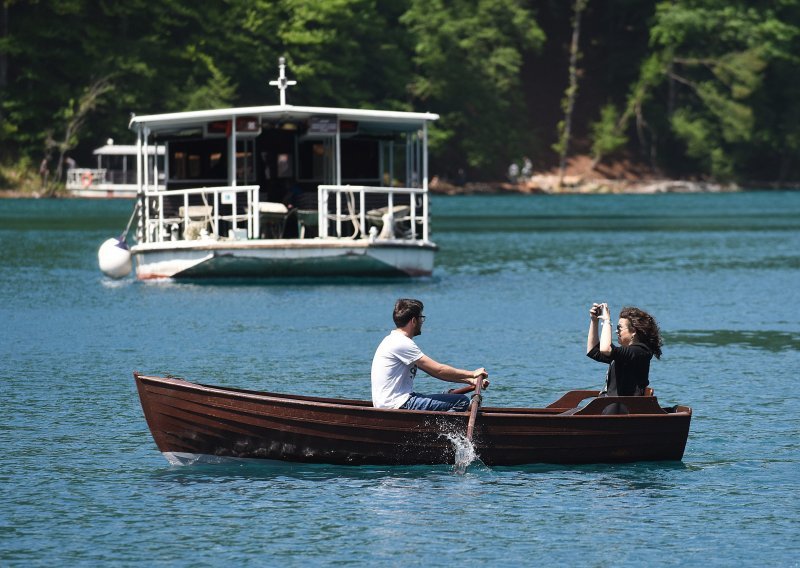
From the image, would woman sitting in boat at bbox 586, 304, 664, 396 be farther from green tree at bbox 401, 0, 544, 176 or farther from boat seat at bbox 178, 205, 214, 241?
green tree at bbox 401, 0, 544, 176

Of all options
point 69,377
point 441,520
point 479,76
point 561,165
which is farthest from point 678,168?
point 441,520

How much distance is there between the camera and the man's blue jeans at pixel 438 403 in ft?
49.1

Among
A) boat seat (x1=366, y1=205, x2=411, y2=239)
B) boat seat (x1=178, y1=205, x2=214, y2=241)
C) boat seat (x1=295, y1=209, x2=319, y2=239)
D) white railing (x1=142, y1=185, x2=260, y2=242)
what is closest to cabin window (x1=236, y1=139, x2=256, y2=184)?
white railing (x1=142, y1=185, x2=260, y2=242)

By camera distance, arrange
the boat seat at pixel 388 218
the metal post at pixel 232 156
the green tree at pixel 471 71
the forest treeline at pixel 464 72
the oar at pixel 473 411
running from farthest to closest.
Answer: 1. the green tree at pixel 471 71
2. the forest treeline at pixel 464 72
3. the metal post at pixel 232 156
4. the boat seat at pixel 388 218
5. the oar at pixel 473 411

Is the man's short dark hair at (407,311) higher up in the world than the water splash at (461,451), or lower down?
higher up

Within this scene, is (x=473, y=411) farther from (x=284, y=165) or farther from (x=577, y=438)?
(x=284, y=165)

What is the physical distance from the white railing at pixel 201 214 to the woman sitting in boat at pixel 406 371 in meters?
18.8

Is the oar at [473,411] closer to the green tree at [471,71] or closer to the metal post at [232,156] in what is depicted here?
the metal post at [232,156]

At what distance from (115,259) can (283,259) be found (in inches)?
170

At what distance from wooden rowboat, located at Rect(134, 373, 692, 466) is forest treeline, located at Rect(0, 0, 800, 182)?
73.3 m

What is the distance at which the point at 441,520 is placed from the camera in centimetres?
1341

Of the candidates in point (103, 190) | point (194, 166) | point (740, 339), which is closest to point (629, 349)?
point (740, 339)

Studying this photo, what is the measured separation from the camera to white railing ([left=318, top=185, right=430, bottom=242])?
3441 centimetres

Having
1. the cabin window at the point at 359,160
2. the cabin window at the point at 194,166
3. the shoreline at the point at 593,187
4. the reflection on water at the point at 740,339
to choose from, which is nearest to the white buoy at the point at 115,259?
the cabin window at the point at 194,166
